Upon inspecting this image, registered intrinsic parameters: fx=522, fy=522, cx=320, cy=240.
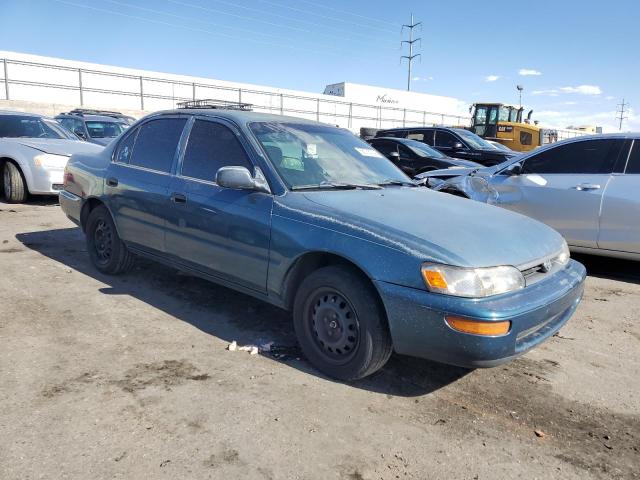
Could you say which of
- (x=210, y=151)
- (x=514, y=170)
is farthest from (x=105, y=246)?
(x=514, y=170)

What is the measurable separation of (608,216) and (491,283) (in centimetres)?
361

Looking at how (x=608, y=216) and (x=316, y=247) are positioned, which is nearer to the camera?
(x=316, y=247)

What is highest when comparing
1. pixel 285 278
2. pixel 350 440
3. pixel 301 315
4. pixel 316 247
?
pixel 316 247

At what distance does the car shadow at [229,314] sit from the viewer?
328cm

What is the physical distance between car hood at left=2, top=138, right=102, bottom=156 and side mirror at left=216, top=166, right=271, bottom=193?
585cm

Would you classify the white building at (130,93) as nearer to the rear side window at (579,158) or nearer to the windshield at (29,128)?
the windshield at (29,128)

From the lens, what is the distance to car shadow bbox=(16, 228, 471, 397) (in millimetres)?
3283

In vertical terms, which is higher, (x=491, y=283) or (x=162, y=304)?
(x=491, y=283)

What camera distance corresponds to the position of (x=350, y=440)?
8.52 ft

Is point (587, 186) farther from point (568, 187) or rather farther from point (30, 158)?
point (30, 158)

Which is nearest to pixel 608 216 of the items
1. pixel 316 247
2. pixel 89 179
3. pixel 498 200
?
pixel 498 200

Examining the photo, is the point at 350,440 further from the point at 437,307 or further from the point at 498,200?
the point at 498,200

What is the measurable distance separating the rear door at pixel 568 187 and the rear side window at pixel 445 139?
21.3ft

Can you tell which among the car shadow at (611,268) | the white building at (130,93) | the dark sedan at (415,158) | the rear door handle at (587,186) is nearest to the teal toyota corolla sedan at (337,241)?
the rear door handle at (587,186)
